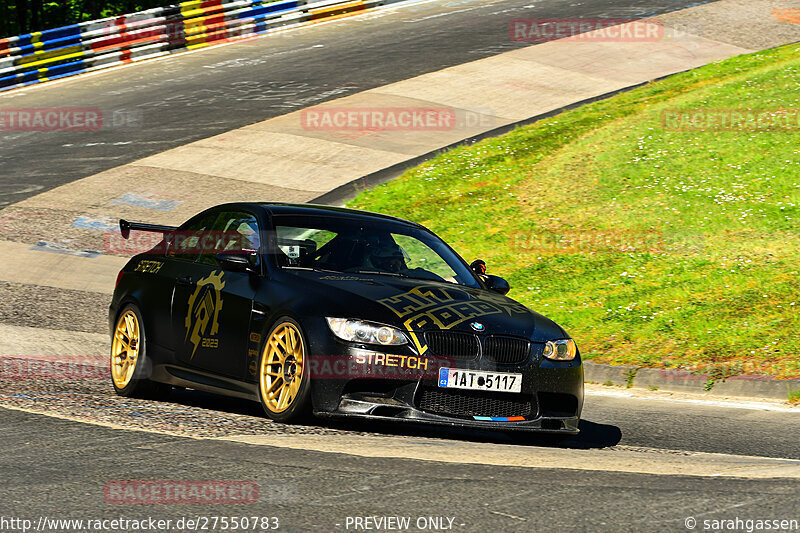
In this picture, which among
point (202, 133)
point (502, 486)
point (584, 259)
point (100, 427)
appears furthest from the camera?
point (202, 133)

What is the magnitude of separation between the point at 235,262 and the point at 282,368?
994mm

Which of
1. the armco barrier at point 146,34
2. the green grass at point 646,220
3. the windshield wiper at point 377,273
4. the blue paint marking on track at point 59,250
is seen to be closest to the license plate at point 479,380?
the windshield wiper at point 377,273

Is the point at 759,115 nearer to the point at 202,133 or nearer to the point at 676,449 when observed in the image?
the point at 202,133

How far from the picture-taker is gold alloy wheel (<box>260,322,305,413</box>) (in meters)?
6.77

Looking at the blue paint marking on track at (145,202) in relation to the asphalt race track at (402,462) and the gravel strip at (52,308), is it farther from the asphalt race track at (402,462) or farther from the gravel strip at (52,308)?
the asphalt race track at (402,462)

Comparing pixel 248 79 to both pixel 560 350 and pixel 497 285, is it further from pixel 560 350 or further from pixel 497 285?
pixel 560 350

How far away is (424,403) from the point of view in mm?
6672

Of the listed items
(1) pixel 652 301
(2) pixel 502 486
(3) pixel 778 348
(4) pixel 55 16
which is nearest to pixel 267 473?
(2) pixel 502 486

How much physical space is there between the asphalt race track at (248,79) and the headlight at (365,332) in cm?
1163

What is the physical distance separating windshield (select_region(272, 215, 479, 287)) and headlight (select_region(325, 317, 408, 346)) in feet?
3.19

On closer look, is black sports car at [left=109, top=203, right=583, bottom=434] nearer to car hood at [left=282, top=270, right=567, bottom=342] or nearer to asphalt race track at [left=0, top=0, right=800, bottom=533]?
car hood at [left=282, top=270, right=567, bottom=342]

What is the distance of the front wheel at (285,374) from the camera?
6680 mm

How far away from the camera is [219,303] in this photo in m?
7.66

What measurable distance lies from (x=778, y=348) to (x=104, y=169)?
1249 centimetres
